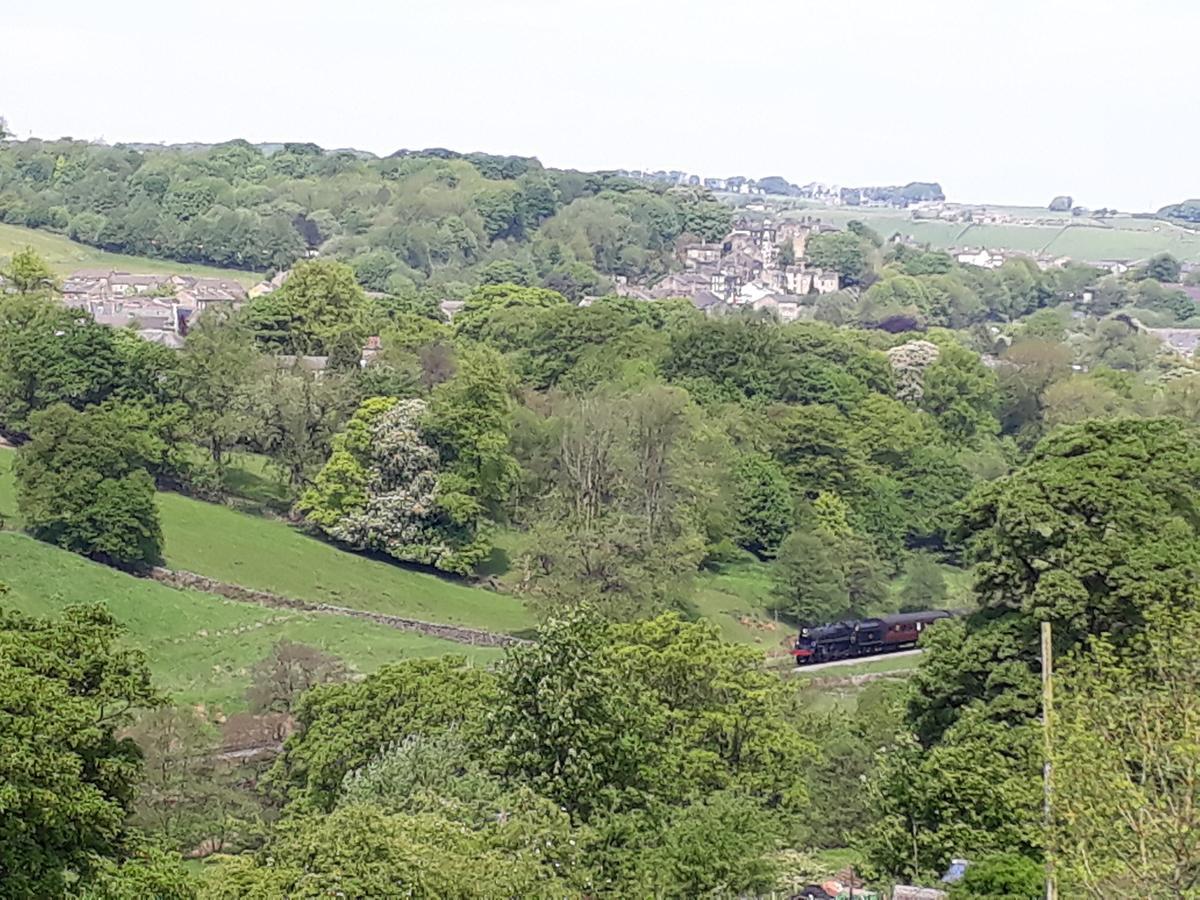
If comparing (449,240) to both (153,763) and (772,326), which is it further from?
(153,763)

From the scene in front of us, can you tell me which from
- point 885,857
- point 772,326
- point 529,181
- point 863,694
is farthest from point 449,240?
point 885,857

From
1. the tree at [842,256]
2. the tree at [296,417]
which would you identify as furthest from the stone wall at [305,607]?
the tree at [842,256]

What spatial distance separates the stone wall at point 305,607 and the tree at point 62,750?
836 inches

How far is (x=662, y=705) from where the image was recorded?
24.4 meters

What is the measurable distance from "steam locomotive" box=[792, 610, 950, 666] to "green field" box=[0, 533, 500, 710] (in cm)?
938

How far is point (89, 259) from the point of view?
10262 cm

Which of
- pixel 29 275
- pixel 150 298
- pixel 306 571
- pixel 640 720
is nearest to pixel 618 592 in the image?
pixel 306 571

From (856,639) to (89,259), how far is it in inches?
2995

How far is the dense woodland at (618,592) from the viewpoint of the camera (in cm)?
1552

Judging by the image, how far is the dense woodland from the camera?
1552 cm

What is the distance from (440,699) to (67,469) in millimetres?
18461

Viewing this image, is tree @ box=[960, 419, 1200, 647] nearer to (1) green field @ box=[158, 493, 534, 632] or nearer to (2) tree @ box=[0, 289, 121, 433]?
(1) green field @ box=[158, 493, 534, 632]

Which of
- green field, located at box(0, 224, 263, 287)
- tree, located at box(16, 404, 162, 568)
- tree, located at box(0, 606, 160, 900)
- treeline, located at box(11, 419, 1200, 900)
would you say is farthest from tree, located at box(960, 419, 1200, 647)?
green field, located at box(0, 224, 263, 287)

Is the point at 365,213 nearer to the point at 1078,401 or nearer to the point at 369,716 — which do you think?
the point at 1078,401
